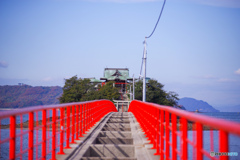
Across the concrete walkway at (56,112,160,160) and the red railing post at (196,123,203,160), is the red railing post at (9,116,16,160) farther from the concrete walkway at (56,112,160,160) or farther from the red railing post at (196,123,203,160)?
the concrete walkway at (56,112,160,160)

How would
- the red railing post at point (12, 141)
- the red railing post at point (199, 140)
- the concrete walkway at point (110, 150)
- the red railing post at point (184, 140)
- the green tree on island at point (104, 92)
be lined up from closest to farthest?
the red railing post at point (199, 140) → the red railing post at point (12, 141) → the red railing post at point (184, 140) → the concrete walkway at point (110, 150) → the green tree on island at point (104, 92)

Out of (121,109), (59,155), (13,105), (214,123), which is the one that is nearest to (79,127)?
(59,155)

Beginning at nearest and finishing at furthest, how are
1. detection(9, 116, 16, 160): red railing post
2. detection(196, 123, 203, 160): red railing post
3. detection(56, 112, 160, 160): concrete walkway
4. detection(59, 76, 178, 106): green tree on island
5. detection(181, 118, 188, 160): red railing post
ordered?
detection(196, 123, 203, 160): red railing post < detection(9, 116, 16, 160): red railing post < detection(181, 118, 188, 160): red railing post < detection(56, 112, 160, 160): concrete walkway < detection(59, 76, 178, 106): green tree on island

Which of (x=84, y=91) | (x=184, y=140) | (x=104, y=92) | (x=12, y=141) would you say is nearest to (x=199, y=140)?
(x=184, y=140)

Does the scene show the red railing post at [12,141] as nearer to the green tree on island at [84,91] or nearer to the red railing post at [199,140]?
the red railing post at [199,140]

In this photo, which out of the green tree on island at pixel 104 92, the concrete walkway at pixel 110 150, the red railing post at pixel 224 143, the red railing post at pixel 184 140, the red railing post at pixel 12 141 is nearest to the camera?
the red railing post at pixel 224 143

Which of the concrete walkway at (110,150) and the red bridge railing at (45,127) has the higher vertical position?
the red bridge railing at (45,127)

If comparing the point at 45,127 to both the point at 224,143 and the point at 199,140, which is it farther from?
the point at 224,143

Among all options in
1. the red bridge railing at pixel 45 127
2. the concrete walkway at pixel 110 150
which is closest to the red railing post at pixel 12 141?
the red bridge railing at pixel 45 127

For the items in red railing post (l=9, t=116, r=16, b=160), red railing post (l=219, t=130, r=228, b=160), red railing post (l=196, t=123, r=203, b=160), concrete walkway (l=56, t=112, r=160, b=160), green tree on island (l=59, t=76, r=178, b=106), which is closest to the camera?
red railing post (l=219, t=130, r=228, b=160)

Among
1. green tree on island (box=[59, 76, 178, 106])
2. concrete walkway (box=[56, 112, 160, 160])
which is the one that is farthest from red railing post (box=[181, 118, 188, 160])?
green tree on island (box=[59, 76, 178, 106])

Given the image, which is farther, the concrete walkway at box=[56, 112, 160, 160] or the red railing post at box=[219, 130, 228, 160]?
the concrete walkway at box=[56, 112, 160, 160]

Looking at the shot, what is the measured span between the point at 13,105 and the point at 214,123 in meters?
145

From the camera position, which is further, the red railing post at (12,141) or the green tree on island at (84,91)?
the green tree on island at (84,91)
